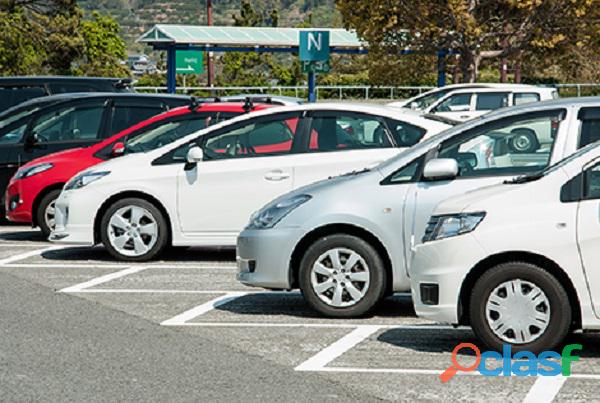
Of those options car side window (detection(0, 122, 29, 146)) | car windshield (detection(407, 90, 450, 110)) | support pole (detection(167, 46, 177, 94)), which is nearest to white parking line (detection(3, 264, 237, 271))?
car side window (detection(0, 122, 29, 146))

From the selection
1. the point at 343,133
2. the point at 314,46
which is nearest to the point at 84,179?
the point at 343,133

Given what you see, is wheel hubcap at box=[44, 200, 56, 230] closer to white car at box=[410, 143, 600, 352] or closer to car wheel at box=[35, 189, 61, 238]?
car wheel at box=[35, 189, 61, 238]

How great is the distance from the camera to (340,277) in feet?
32.7

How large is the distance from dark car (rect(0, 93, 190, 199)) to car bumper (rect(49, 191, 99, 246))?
12.4 ft

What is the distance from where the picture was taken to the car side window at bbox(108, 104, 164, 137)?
1722cm

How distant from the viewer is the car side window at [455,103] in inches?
1150

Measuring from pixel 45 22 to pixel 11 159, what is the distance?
52.6 m

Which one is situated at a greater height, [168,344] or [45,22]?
[45,22]

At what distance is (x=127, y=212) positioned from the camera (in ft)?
43.9

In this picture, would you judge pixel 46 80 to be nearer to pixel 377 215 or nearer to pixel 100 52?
pixel 377 215

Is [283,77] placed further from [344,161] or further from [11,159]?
[344,161]

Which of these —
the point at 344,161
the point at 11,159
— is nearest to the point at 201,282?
the point at 344,161

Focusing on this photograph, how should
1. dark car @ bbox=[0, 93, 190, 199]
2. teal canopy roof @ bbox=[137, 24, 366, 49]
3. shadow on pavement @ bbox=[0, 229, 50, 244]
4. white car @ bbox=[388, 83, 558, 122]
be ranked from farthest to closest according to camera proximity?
1. teal canopy roof @ bbox=[137, 24, 366, 49]
2. white car @ bbox=[388, 83, 558, 122]
3. dark car @ bbox=[0, 93, 190, 199]
4. shadow on pavement @ bbox=[0, 229, 50, 244]

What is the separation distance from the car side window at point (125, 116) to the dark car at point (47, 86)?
3.56 metres
